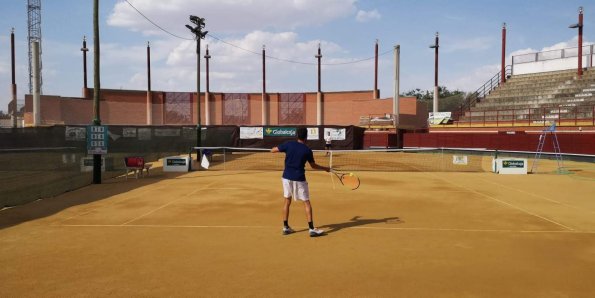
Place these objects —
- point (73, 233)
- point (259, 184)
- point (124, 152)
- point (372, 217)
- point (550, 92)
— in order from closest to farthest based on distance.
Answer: point (73, 233) < point (372, 217) < point (259, 184) < point (124, 152) < point (550, 92)

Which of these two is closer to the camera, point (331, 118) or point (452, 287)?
point (452, 287)

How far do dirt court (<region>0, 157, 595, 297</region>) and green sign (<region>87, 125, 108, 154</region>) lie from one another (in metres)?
3.27

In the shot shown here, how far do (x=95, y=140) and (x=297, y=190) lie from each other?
11992mm

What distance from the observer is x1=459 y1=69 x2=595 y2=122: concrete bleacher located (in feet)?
124

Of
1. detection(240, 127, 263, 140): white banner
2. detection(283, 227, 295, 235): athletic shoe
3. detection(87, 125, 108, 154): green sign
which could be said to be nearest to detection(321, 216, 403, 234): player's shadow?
detection(283, 227, 295, 235): athletic shoe

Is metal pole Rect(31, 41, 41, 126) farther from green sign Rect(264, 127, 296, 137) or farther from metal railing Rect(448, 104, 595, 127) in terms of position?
metal railing Rect(448, 104, 595, 127)

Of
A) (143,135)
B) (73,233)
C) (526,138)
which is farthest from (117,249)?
(526,138)

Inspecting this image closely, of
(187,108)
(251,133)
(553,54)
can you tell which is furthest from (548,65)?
(187,108)

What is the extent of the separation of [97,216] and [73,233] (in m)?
1.85

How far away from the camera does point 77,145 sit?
62.7 feet

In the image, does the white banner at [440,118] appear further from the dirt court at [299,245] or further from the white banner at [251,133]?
the dirt court at [299,245]

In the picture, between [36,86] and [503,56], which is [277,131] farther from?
[36,86]

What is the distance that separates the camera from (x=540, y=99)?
42.6 m

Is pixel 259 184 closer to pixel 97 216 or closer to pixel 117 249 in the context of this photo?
pixel 97 216
